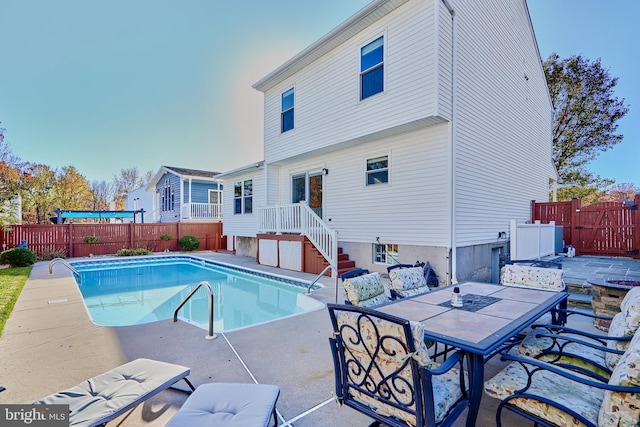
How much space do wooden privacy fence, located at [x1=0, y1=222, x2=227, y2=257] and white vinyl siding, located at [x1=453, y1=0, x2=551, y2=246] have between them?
591 inches

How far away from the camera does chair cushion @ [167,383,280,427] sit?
1994mm

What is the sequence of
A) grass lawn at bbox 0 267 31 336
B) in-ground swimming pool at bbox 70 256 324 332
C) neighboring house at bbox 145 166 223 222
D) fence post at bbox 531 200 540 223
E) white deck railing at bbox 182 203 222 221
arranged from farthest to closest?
1. neighboring house at bbox 145 166 223 222
2. white deck railing at bbox 182 203 222 221
3. fence post at bbox 531 200 540 223
4. in-ground swimming pool at bbox 70 256 324 332
5. grass lawn at bbox 0 267 31 336

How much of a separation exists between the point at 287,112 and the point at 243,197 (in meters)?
4.91

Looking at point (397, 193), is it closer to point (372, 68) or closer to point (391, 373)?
point (372, 68)

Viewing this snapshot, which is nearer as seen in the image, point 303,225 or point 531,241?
point 531,241

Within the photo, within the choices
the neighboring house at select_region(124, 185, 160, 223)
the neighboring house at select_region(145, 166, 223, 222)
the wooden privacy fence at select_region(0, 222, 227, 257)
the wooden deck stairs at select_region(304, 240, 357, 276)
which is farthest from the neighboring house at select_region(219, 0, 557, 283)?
the neighboring house at select_region(124, 185, 160, 223)

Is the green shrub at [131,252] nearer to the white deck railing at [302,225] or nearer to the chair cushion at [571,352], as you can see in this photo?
the white deck railing at [302,225]

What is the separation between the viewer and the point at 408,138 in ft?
27.1

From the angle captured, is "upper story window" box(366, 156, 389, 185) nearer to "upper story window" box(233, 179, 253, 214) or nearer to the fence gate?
"upper story window" box(233, 179, 253, 214)

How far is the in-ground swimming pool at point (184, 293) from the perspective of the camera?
22.0 ft

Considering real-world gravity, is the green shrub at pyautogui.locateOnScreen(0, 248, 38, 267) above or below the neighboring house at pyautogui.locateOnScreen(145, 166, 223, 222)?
below

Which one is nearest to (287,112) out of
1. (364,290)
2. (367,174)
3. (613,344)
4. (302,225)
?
(367,174)

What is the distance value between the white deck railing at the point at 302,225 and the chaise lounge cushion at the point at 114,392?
6428 mm

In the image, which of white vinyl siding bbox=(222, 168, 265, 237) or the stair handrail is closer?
the stair handrail
